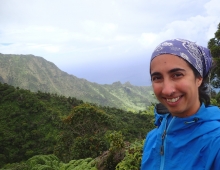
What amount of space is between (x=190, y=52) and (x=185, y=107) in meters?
0.32

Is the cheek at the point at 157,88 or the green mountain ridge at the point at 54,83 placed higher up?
the green mountain ridge at the point at 54,83

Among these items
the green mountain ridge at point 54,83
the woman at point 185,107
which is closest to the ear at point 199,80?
the woman at point 185,107

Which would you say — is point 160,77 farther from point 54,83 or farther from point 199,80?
point 54,83

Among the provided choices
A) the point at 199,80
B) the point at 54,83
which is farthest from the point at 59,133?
the point at 54,83

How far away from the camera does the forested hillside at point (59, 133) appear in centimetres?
760

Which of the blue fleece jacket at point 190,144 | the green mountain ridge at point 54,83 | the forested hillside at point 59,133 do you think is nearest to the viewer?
the blue fleece jacket at point 190,144

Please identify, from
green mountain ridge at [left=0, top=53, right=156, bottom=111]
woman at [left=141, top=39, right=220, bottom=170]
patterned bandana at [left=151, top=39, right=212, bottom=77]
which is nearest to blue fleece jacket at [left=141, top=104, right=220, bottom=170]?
woman at [left=141, top=39, right=220, bottom=170]

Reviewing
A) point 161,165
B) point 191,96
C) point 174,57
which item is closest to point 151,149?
point 161,165

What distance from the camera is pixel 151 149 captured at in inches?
58.9

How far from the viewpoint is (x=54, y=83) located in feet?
358

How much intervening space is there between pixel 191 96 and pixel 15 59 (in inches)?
5188

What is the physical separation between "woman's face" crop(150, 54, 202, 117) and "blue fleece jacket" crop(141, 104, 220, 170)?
6 cm

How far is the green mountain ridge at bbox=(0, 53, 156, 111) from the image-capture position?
99.3m

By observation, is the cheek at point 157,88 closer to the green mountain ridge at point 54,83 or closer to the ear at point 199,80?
the ear at point 199,80
